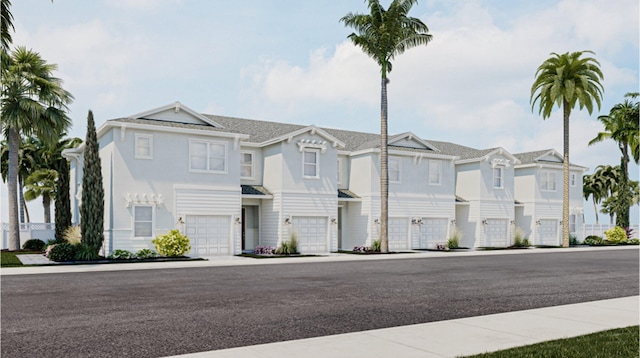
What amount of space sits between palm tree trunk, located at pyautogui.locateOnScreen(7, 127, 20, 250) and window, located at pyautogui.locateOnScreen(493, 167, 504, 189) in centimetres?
3061

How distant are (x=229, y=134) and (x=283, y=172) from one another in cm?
370

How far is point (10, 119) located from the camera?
1210 inches

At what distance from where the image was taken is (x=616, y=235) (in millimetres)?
46000

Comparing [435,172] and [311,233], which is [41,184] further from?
[435,172]

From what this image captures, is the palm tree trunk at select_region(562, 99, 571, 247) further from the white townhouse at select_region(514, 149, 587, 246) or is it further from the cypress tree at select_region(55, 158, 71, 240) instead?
the cypress tree at select_region(55, 158, 71, 240)

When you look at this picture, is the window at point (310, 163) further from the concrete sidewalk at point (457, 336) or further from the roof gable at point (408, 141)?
the concrete sidewalk at point (457, 336)

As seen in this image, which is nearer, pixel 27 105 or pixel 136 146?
pixel 136 146

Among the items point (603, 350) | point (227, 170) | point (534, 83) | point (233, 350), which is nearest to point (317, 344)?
point (233, 350)

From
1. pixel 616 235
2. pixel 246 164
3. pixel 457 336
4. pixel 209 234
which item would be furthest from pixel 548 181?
pixel 457 336

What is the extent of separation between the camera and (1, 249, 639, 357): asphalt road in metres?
8.66

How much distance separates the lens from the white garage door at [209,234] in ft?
91.7

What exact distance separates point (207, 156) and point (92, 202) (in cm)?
605

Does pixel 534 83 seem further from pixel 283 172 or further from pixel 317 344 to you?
pixel 317 344

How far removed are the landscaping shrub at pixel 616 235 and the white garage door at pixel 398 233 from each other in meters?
21.1
